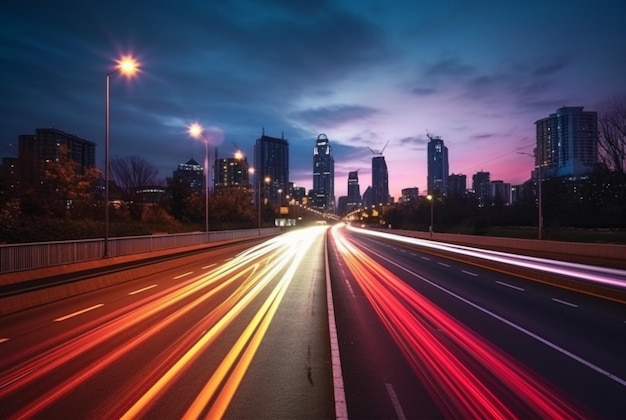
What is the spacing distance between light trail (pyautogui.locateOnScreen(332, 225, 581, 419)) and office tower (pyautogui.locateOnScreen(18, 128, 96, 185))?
32.2 metres

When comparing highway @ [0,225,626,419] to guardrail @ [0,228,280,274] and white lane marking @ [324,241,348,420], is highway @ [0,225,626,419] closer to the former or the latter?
white lane marking @ [324,241,348,420]

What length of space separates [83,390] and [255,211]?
97745mm

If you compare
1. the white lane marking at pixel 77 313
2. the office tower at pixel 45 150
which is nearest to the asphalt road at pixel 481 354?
Result: the white lane marking at pixel 77 313

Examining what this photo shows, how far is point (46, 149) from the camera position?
54.6 metres

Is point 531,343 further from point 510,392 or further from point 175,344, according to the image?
point 175,344

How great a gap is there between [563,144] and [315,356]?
3875 inches

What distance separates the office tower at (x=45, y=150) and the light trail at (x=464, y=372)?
1267 inches

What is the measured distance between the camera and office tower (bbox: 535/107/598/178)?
85.5 m

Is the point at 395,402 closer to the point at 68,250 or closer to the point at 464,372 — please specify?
the point at 464,372

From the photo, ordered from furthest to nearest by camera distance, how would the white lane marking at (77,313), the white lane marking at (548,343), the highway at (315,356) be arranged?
the white lane marking at (77,313), the white lane marking at (548,343), the highway at (315,356)

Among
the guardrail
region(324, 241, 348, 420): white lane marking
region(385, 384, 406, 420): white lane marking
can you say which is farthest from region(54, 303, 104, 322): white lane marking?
region(385, 384, 406, 420): white lane marking

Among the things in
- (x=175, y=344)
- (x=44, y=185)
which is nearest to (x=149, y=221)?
(x=44, y=185)

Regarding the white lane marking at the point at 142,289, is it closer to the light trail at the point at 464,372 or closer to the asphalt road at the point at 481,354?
the asphalt road at the point at 481,354

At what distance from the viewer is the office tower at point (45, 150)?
3862 centimetres
